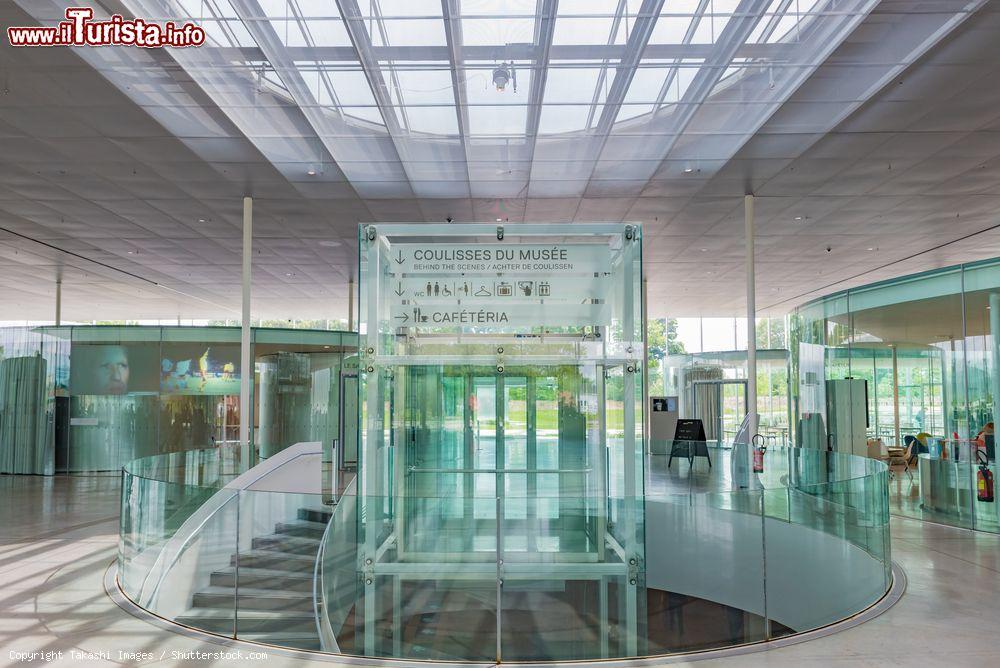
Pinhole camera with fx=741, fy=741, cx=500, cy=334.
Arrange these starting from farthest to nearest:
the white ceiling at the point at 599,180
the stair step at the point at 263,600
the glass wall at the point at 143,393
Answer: the glass wall at the point at 143,393 < the white ceiling at the point at 599,180 < the stair step at the point at 263,600

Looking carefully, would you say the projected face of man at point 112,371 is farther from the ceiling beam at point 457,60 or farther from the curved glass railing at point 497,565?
the curved glass railing at point 497,565

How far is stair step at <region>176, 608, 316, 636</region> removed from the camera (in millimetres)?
5105

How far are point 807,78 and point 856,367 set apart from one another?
21.7 feet

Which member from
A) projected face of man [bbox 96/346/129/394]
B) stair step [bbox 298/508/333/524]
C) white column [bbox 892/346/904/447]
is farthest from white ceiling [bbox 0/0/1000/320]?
stair step [bbox 298/508/333/524]

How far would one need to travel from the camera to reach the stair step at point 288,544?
5262 millimetres

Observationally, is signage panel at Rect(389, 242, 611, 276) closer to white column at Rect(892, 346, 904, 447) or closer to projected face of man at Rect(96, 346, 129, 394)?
white column at Rect(892, 346, 904, 447)

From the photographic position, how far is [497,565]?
495 cm

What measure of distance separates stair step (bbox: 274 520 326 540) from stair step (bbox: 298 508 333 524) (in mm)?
22

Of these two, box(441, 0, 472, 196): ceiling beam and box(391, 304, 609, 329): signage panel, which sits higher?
box(441, 0, 472, 196): ceiling beam

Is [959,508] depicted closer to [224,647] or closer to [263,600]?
[263,600]

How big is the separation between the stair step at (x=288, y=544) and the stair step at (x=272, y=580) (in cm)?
16

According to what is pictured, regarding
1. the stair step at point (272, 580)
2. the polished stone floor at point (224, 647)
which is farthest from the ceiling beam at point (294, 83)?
the polished stone floor at point (224, 647)

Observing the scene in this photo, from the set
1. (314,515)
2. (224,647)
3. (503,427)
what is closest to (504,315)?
(503,427)

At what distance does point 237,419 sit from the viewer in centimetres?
1728
